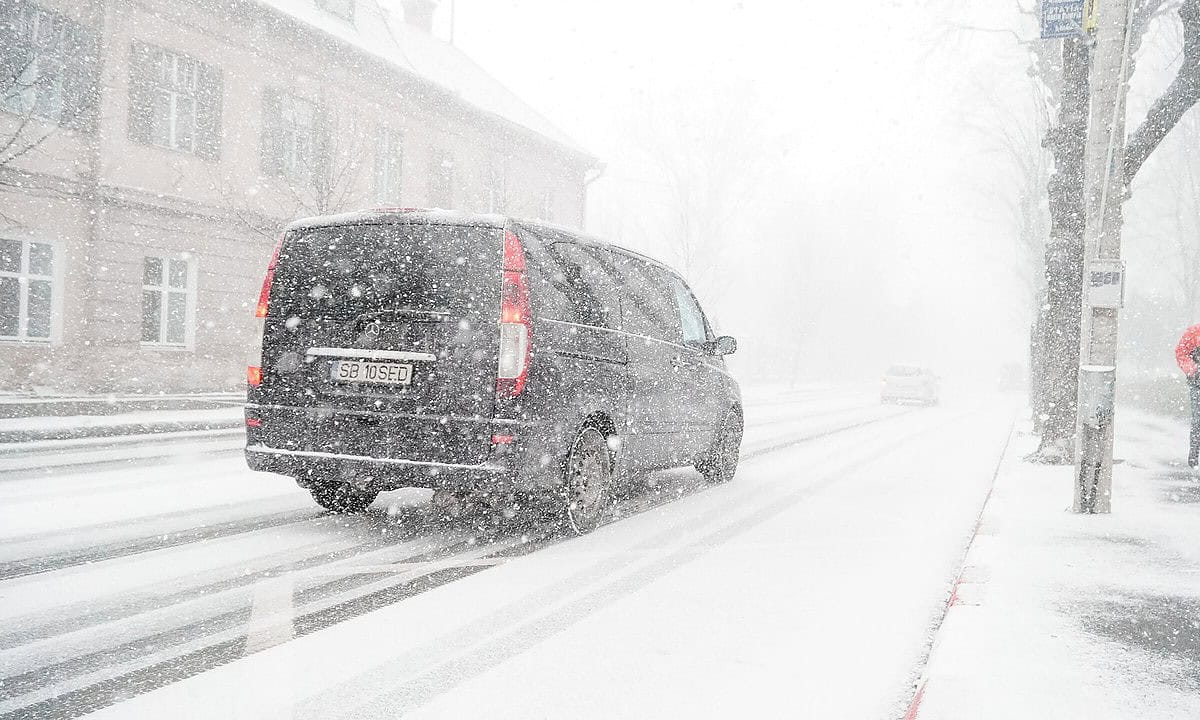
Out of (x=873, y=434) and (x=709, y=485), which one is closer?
(x=709, y=485)

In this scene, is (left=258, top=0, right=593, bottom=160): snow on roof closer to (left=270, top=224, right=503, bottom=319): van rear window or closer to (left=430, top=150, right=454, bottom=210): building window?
(left=430, top=150, right=454, bottom=210): building window

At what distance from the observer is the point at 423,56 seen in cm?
2848

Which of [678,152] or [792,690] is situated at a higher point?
[678,152]

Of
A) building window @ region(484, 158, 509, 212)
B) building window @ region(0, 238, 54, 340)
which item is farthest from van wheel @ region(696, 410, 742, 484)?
building window @ region(484, 158, 509, 212)

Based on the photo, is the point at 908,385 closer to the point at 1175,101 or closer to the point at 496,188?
the point at 496,188

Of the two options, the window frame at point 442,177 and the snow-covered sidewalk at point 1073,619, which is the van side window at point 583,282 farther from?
the window frame at point 442,177

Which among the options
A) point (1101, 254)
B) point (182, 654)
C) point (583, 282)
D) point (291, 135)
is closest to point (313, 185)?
point (291, 135)

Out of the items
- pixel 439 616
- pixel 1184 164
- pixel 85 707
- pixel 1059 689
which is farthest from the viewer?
pixel 1184 164

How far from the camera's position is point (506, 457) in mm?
5262

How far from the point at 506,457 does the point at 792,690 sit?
2385 mm

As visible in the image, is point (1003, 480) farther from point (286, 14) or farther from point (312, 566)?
point (286, 14)

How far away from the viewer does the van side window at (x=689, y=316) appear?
8.05 metres

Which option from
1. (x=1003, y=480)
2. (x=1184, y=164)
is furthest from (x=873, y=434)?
(x=1184, y=164)

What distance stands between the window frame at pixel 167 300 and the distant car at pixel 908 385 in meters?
22.5
